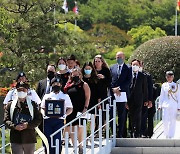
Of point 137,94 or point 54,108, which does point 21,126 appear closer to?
point 54,108

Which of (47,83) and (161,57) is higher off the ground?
(161,57)

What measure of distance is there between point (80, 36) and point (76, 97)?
13242mm

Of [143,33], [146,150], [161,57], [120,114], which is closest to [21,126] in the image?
[146,150]

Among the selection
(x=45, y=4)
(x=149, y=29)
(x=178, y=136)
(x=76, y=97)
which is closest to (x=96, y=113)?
(x=76, y=97)

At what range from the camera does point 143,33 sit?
58.4 m

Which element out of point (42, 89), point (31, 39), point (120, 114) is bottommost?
point (120, 114)

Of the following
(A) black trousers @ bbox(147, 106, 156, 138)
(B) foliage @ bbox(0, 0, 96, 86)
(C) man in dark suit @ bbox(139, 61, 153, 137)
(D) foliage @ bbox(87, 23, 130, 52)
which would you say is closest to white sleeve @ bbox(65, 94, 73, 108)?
(C) man in dark suit @ bbox(139, 61, 153, 137)

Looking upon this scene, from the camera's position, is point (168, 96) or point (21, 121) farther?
point (168, 96)

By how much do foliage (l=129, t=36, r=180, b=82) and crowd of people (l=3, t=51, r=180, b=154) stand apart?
33.5 feet

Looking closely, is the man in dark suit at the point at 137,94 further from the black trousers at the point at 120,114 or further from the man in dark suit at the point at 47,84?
the man in dark suit at the point at 47,84

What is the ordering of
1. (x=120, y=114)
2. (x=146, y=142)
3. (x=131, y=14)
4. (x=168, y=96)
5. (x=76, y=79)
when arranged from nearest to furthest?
1. (x=76, y=79)
2. (x=146, y=142)
3. (x=120, y=114)
4. (x=168, y=96)
5. (x=131, y=14)

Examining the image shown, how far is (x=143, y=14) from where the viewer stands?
212ft

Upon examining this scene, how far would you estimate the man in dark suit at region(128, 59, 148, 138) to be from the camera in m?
15.8

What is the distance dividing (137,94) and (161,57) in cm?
Answer: 1179
